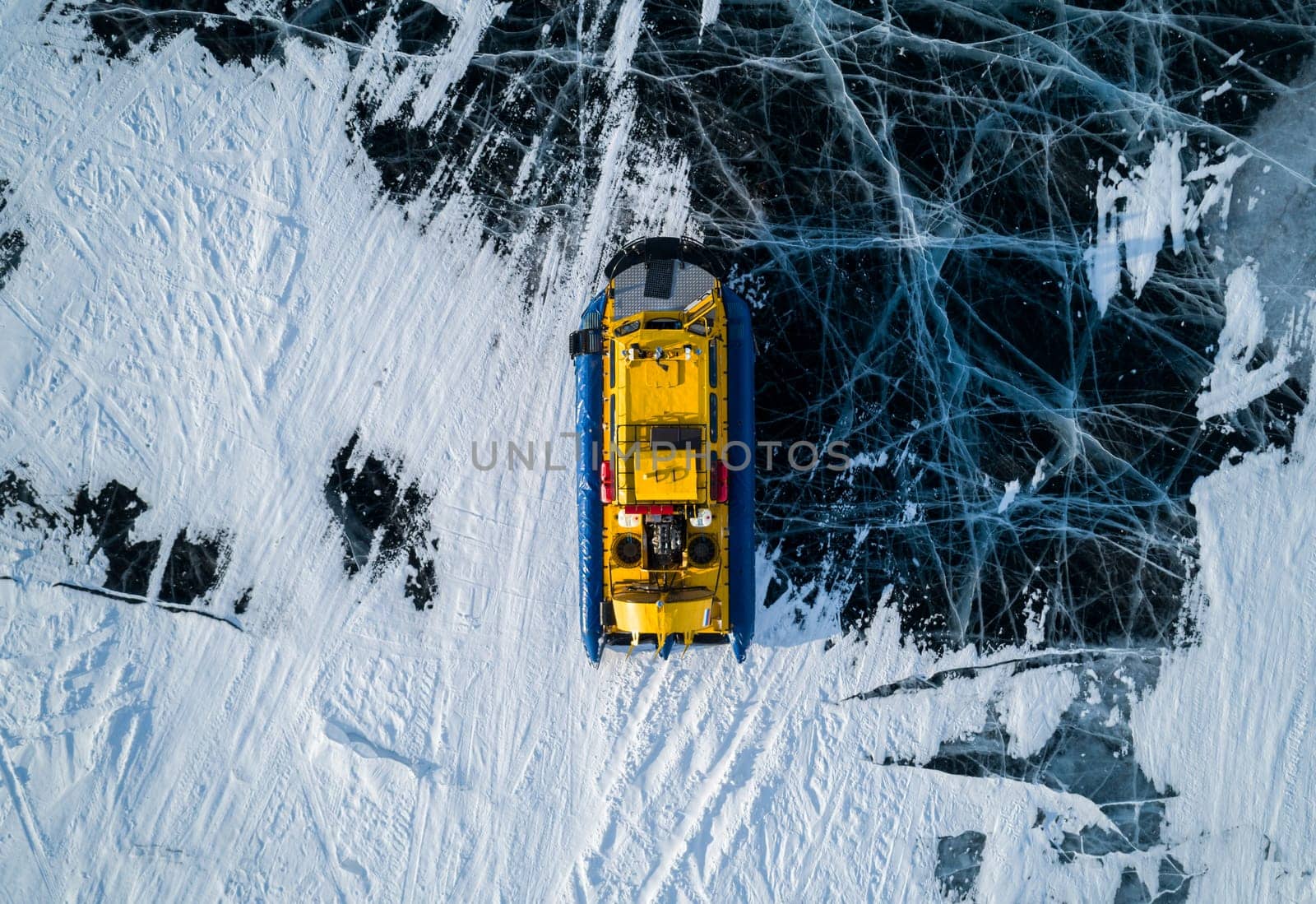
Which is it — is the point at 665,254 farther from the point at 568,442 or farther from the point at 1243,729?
the point at 1243,729

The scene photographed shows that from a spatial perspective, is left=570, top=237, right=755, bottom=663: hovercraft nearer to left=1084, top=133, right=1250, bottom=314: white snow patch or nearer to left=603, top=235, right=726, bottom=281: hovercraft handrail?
left=603, top=235, right=726, bottom=281: hovercraft handrail

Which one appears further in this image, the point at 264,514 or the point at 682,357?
the point at 264,514

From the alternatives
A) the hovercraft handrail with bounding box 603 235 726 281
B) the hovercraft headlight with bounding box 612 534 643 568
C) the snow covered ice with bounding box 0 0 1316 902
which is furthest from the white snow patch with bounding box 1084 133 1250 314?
the hovercraft headlight with bounding box 612 534 643 568

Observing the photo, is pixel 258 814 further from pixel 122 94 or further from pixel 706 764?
pixel 122 94

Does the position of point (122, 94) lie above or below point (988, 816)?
above

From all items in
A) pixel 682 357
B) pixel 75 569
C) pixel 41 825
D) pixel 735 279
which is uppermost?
pixel 735 279

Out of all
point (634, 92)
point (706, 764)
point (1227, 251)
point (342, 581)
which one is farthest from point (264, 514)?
point (1227, 251)
